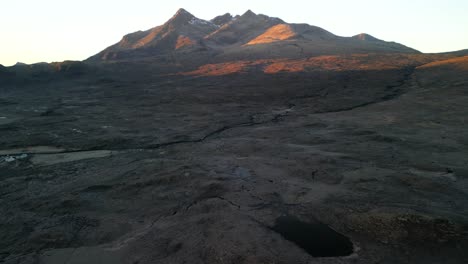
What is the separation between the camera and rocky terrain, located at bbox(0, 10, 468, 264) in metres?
3.66

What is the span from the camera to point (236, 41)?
4869 cm

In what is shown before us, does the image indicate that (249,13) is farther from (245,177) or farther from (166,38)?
(245,177)

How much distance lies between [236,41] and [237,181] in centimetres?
4543

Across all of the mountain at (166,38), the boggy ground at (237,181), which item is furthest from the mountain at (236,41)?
the boggy ground at (237,181)

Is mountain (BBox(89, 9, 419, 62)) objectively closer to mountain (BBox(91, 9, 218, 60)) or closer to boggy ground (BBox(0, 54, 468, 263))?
mountain (BBox(91, 9, 218, 60))

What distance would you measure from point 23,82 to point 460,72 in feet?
89.9

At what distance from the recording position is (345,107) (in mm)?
11891

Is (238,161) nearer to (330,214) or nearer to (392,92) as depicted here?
(330,214)

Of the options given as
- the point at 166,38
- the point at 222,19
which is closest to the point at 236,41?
the point at 166,38

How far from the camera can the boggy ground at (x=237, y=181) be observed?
3.65 meters

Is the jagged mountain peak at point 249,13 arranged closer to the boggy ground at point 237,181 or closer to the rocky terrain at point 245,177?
the rocky terrain at point 245,177

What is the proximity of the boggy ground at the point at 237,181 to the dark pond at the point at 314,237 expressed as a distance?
9cm

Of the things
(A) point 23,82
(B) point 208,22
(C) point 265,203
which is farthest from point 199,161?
(B) point 208,22

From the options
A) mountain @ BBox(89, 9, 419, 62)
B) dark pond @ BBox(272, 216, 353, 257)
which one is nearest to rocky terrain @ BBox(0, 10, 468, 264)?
dark pond @ BBox(272, 216, 353, 257)
